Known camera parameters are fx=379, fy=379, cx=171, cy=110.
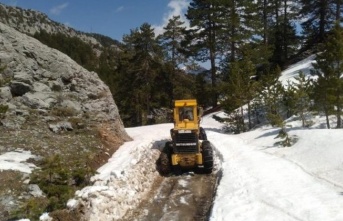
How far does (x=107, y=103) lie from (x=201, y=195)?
1170cm

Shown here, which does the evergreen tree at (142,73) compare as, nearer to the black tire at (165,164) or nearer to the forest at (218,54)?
the forest at (218,54)

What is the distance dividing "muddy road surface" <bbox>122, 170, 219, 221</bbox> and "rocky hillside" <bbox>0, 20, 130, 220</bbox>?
2.61 m

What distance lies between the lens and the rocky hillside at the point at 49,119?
1269 cm

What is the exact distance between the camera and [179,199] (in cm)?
1434

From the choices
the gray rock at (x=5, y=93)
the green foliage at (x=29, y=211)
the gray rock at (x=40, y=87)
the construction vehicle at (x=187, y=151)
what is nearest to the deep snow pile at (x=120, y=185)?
the construction vehicle at (x=187, y=151)

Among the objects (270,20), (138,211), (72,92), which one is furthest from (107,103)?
(270,20)

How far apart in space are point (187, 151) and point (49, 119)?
26.9 feet

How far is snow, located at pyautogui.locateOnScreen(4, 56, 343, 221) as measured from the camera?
11.3m

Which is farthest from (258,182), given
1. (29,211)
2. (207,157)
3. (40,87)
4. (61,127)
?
(40,87)

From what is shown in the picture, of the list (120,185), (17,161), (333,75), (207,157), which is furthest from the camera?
(333,75)

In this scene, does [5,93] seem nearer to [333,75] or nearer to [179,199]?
[179,199]

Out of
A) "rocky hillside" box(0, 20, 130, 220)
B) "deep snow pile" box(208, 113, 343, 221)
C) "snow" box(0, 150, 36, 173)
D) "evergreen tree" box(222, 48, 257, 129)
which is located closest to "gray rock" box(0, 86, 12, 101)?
"rocky hillside" box(0, 20, 130, 220)

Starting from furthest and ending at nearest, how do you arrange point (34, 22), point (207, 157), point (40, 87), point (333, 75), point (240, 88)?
point (34, 22), point (240, 88), point (333, 75), point (40, 87), point (207, 157)

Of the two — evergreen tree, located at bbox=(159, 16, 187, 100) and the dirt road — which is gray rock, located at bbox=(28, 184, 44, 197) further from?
evergreen tree, located at bbox=(159, 16, 187, 100)
